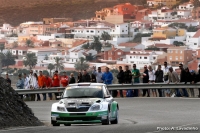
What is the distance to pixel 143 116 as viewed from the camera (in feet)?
64.9

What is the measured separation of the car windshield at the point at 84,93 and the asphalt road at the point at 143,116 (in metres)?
0.68

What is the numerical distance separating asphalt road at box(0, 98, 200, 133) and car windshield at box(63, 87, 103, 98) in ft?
2.25

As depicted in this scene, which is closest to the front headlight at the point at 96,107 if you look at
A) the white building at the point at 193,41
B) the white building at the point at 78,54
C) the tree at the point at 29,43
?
the white building at the point at 78,54

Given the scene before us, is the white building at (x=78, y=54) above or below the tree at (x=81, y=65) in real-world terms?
above

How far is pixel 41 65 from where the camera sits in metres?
128

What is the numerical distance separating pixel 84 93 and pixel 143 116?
404cm

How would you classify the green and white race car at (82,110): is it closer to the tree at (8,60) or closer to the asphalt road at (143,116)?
the asphalt road at (143,116)

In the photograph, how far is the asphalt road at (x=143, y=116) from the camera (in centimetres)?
1389

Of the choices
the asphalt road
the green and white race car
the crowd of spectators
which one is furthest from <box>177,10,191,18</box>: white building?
the green and white race car

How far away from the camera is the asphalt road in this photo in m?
13.9

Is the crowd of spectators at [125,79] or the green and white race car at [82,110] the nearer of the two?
the green and white race car at [82,110]

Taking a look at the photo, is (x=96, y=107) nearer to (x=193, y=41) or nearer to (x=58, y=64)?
(x=58, y=64)

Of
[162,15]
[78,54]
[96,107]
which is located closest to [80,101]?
[96,107]

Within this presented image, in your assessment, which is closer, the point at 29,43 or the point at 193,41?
the point at 193,41
